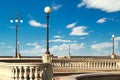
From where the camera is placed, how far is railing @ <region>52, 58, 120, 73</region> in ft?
86.9

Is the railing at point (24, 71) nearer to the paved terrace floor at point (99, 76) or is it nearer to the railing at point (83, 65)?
the paved terrace floor at point (99, 76)

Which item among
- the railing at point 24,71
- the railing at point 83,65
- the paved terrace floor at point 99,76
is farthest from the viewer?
the railing at point 83,65

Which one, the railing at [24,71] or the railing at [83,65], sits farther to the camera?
the railing at [83,65]

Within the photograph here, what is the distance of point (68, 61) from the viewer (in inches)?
1067

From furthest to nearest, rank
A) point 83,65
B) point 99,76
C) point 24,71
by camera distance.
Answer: point 83,65, point 24,71, point 99,76

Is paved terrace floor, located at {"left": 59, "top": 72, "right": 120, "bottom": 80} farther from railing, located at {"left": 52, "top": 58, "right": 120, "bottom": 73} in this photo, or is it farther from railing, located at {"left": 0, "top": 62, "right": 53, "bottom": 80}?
railing, located at {"left": 52, "top": 58, "right": 120, "bottom": 73}

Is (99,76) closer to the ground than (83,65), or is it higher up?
higher up

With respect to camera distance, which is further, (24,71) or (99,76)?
(24,71)

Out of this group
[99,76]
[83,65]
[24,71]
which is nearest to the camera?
[99,76]

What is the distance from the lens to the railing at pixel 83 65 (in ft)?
86.9

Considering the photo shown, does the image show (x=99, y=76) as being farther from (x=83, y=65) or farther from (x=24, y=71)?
(x=83, y=65)

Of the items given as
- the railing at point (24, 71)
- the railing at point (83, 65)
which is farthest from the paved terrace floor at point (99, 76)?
the railing at point (83, 65)

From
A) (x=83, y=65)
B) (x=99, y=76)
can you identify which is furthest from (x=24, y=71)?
(x=83, y=65)

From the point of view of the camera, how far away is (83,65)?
27.3 meters
